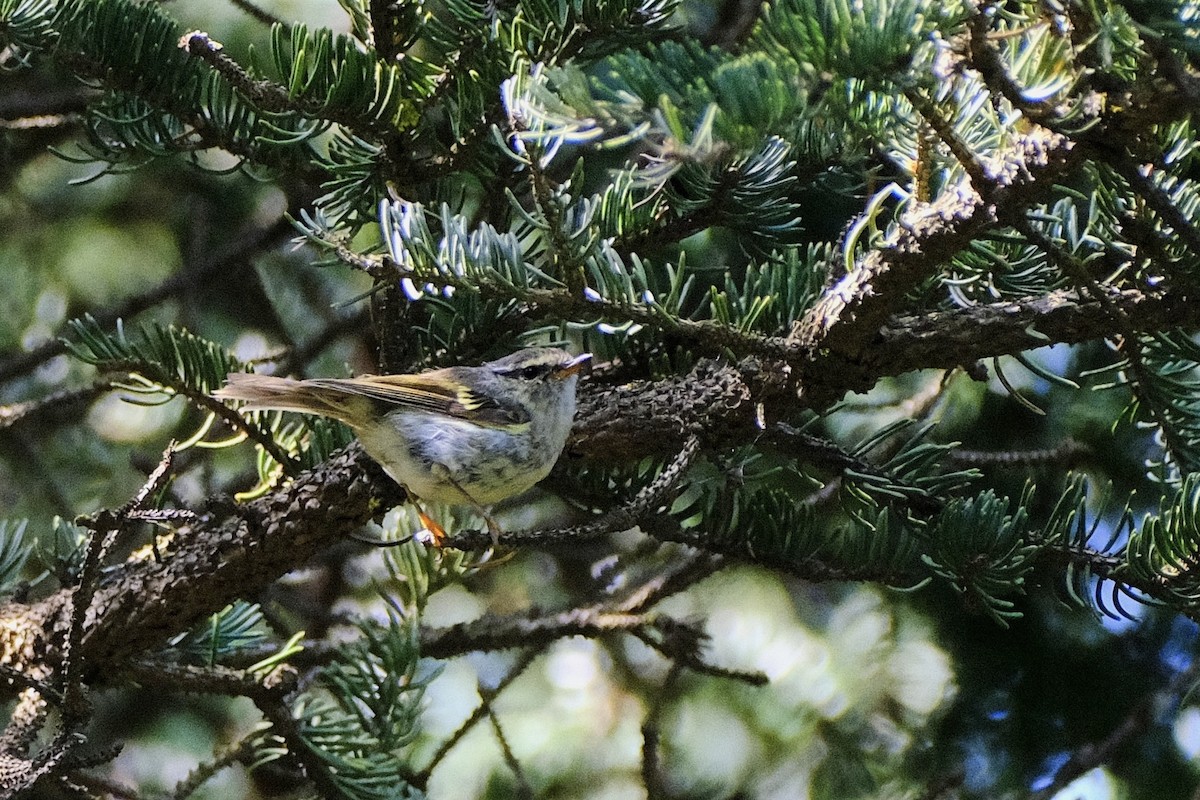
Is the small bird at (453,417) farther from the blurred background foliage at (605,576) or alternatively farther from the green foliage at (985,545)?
the green foliage at (985,545)

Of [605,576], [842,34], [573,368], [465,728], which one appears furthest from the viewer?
[605,576]

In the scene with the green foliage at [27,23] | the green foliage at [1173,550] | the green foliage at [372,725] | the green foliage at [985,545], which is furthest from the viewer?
the green foliage at [372,725]

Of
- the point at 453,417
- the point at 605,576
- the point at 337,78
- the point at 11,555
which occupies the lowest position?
the point at 605,576

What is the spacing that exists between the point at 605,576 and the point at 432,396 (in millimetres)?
684

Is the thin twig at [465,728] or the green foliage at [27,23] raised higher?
the green foliage at [27,23]

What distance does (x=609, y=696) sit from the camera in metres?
2.68

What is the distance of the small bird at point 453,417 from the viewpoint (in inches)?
70.0

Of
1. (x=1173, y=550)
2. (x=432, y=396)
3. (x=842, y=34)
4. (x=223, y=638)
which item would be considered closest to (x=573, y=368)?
(x=432, y=396)

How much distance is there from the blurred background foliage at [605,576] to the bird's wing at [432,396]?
9 cm

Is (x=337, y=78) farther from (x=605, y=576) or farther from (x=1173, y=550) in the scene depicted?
(x=605, y=576)

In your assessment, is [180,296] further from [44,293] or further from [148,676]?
[148,676]

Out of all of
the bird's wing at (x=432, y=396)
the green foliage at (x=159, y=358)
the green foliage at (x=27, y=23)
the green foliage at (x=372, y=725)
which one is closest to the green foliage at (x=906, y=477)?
the bird's wing at (x=432, y=396)

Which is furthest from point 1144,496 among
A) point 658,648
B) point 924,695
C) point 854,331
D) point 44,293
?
point 44,293

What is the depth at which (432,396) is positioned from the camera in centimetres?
206
